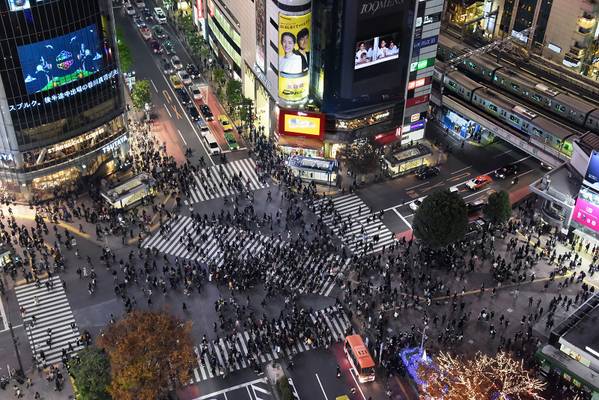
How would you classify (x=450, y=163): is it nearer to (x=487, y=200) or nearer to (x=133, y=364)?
(x=487, y=200)

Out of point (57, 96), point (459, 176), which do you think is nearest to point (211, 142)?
point (57, 96)

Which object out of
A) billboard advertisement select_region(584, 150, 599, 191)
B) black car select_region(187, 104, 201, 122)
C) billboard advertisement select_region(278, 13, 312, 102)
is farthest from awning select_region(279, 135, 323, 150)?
billboard advertisement select_region(584, 150, 599, 191)

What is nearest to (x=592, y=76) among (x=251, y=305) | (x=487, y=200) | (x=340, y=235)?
(x=487, y=200)

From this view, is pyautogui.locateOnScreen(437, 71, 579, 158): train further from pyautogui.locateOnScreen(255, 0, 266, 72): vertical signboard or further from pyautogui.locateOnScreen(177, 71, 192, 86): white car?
pyautogui.locateOnScreen(177, 71, 192, 86): white car

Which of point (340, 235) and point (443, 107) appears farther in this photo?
point (443, 107)

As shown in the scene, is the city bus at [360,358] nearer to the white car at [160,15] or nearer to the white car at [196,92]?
the white car at [196,92]

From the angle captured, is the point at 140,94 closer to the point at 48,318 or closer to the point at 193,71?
the point at 193,71
